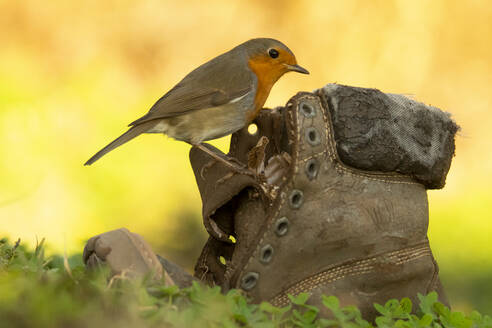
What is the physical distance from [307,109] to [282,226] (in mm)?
420

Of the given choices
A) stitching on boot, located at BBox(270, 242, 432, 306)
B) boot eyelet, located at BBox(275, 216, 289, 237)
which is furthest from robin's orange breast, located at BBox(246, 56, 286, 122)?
stitching on boot, located at BBox(270, 242, 432, 306)

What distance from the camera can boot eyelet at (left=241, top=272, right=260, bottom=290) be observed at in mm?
2232

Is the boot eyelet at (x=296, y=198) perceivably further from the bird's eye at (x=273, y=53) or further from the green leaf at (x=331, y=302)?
the bird's eye at (x=273, y=53)

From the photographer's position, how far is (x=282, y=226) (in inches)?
89.7

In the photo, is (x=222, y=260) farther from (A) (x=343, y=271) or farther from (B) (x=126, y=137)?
(B) (x=126, y=137)

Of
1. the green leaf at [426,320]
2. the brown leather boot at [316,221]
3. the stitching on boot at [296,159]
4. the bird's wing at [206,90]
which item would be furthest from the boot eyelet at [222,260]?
the green leaf at [426,320]

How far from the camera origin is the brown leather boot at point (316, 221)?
227cm

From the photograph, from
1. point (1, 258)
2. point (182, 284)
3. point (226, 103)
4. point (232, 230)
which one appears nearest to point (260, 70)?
point (226, 103)

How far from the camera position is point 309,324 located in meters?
2.11

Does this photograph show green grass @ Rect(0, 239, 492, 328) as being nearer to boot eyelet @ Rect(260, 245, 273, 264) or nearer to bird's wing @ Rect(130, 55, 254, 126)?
boot eyelet @ Rect(260, 245, 273, 264)

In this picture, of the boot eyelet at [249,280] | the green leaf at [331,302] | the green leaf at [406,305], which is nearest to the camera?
the green leaf at [331,302]

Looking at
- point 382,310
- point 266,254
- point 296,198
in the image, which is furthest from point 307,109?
point 382,310

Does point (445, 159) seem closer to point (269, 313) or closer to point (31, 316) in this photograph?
point (269, 313)

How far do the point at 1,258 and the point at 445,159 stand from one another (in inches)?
65.7
